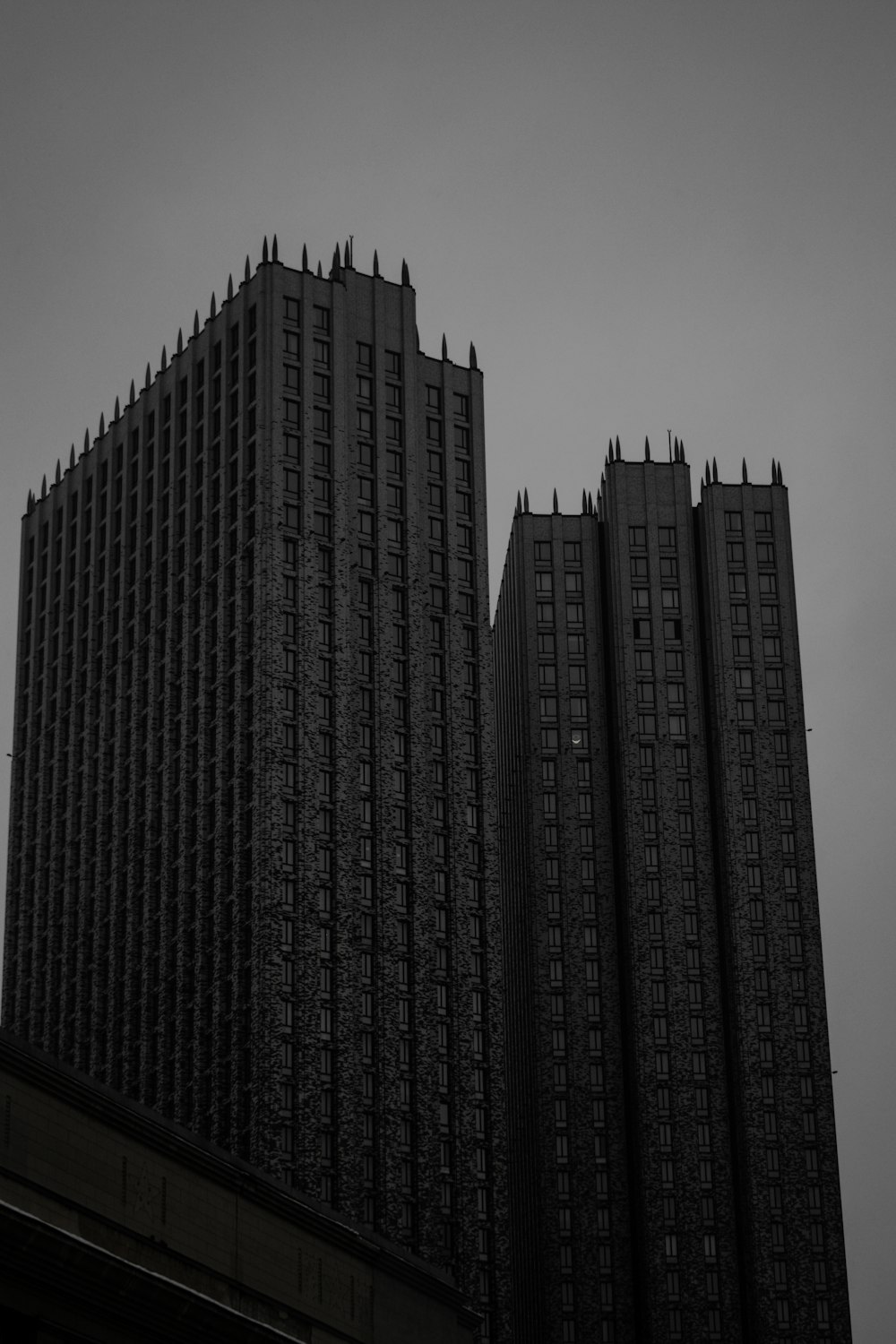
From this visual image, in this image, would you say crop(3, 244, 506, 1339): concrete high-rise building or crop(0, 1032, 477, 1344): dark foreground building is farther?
crop(3, 244, 506, 1339): concrete high-rise building

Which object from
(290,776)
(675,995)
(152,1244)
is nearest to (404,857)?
(290,776)

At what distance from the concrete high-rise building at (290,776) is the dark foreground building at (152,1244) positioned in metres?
61.5

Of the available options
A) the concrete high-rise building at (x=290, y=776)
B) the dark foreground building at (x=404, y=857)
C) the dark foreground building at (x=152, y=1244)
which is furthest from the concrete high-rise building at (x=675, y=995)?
the dark foreground building at (x=152, y=1244)

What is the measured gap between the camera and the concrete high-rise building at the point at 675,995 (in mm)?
175875

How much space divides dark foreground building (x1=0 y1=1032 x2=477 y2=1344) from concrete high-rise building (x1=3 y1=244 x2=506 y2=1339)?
6146cm

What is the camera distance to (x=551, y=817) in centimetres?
19400

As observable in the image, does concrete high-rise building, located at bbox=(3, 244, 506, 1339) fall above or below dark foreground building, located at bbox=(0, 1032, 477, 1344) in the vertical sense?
above

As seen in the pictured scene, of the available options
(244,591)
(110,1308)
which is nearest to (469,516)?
(244,591)

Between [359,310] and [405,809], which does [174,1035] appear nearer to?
[405,809]

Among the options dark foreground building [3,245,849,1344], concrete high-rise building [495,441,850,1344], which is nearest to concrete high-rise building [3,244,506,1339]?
dark foreground building [3,245,849,1344]

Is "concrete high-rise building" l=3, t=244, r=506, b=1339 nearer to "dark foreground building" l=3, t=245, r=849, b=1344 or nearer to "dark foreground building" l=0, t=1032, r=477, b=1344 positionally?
"dark foreground building" l=3, t=245, r=849, b=1344

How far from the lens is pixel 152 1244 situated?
2776 inches

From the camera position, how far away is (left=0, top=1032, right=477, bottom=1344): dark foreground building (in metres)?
61.3

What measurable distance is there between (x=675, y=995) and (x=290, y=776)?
4545 cm
